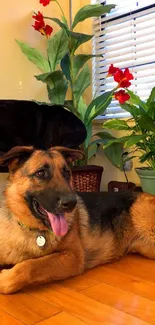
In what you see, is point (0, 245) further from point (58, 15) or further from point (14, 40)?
point (58, 15)

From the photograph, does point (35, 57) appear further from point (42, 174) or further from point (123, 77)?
point (42, 174)

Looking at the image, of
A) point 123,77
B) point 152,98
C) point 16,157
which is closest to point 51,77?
point 123,77

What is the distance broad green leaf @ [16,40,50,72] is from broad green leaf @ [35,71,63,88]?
0.16 m

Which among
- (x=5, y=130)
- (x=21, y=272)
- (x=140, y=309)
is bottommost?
(x=140, y=309)

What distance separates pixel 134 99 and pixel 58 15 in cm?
129

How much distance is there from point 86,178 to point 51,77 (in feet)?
2.73

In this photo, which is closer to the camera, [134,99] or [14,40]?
[134,99]

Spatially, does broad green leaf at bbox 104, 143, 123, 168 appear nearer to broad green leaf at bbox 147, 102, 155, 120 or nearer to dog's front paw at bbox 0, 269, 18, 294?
broad green leaf at bbox 147, 102, 155, 120

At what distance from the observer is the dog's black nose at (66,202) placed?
1.35 meters

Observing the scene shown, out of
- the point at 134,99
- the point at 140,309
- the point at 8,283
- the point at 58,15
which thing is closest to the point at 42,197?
the point at 8,283

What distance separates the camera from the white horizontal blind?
2.84m

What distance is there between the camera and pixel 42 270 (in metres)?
1.39

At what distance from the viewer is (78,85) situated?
2.91 meters

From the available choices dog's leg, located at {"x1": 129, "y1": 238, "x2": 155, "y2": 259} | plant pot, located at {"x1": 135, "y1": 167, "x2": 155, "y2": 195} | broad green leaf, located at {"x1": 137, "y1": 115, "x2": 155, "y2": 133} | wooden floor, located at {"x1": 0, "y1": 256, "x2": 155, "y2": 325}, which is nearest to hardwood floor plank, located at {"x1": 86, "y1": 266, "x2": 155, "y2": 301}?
wooden floor, located at {"x1": 0, "y1": 256, "x2": 155, "y2": 325}
